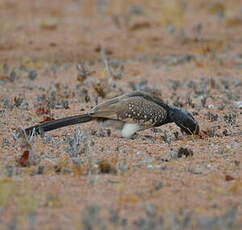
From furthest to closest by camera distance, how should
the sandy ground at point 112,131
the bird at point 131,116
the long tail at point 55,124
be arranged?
the bird at point 131,116
the long tail at point 55,124
the sandy ground at point 112,131

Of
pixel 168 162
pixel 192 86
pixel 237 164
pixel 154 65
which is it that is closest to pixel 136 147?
pixel 168 162

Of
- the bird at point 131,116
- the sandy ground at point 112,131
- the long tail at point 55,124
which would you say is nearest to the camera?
the sandy ground at point 112,131

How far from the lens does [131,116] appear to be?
667 centimetres

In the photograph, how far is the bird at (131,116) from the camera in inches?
261

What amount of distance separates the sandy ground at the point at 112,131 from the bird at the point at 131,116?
0.14 m

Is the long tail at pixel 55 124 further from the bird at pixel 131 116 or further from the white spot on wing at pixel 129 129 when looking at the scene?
the white spot on wing at pixel 129 129

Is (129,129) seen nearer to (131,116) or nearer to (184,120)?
(131,116)

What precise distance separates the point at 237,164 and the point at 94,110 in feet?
5.70

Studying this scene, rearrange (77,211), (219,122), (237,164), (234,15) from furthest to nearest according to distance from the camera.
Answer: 1. (234,15)
2. (219,122)
3. (237,164)
4. (77,211)

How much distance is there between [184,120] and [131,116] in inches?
21.9

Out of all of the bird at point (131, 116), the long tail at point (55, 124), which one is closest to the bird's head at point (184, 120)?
the bird at point (131, 116)

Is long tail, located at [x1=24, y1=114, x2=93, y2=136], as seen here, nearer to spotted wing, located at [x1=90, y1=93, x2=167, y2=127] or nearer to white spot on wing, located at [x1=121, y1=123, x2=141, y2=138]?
spotted wing, located at [x1=90, y1=93, x2=167, y2=127]

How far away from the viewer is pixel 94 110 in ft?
21.9

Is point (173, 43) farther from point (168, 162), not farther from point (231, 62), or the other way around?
point (168, 162)
